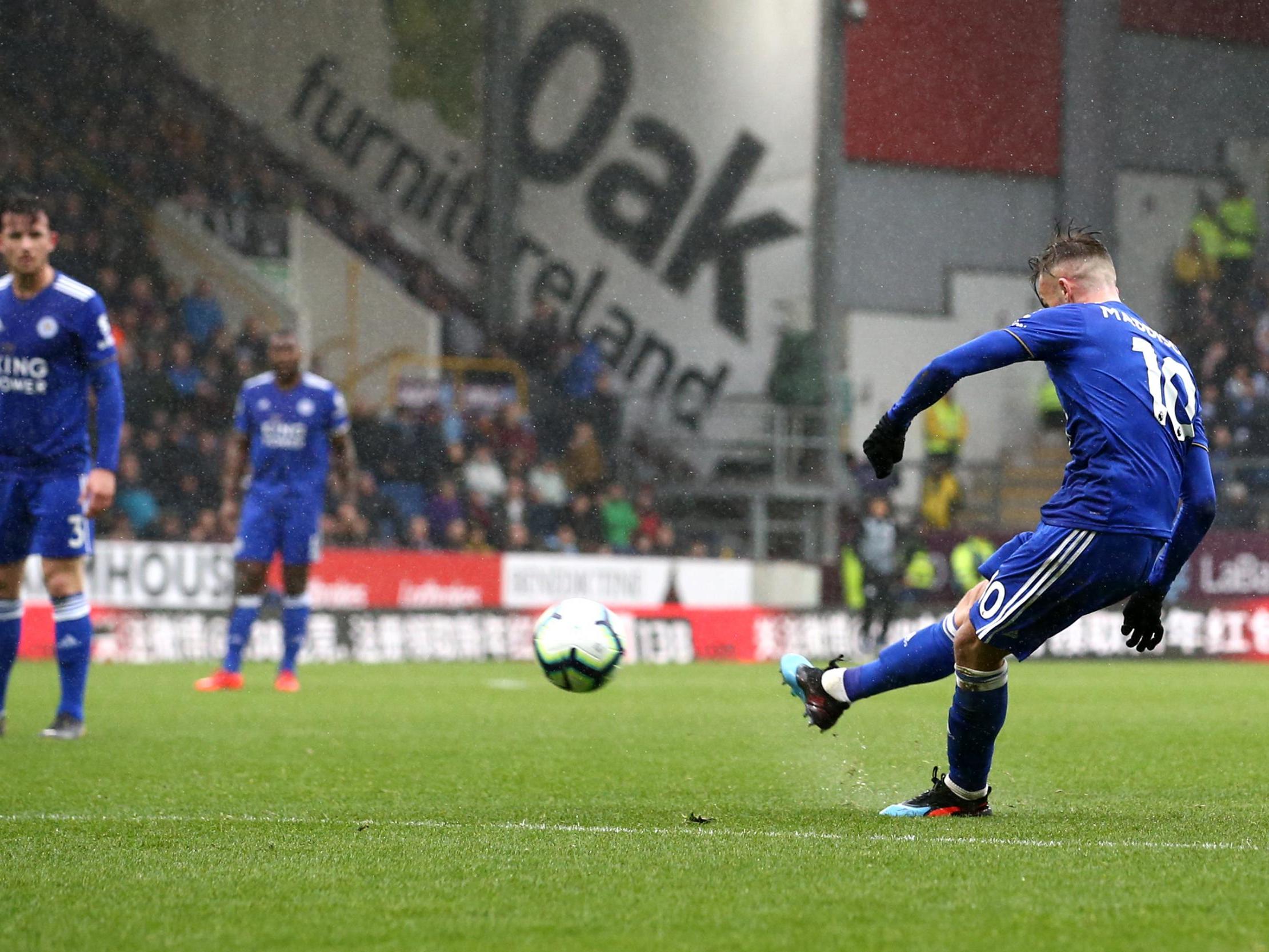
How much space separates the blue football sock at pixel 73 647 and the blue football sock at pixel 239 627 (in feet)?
11.2

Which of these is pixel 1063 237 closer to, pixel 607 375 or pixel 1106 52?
pixel 607 375

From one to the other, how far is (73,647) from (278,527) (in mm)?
3576

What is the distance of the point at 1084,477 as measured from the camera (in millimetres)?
5035

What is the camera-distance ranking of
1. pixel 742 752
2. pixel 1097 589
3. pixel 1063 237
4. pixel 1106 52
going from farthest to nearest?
pixel 1106 52 → pixel 742 752 → pixel 1063 237 → pixel 1097 589

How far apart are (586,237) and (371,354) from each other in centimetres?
352

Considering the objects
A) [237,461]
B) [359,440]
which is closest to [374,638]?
[359,440]

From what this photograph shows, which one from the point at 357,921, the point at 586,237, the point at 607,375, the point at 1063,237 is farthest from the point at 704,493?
the point at 357,921

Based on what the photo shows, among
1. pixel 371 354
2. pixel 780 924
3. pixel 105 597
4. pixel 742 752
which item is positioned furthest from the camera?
pixel 371 354

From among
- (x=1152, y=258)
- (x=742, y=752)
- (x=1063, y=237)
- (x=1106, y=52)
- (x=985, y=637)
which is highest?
(x=1106, y=52)

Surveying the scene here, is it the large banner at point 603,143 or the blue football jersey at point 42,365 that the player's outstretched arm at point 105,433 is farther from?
the large banner at point 603,143

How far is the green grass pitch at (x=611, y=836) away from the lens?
358cm

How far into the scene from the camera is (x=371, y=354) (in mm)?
23047

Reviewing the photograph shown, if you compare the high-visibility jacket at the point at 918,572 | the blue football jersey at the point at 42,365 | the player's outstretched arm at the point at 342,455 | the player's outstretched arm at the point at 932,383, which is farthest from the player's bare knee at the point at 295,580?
the high-visibility jacket at the point at 918,572

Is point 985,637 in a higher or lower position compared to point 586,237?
lower
